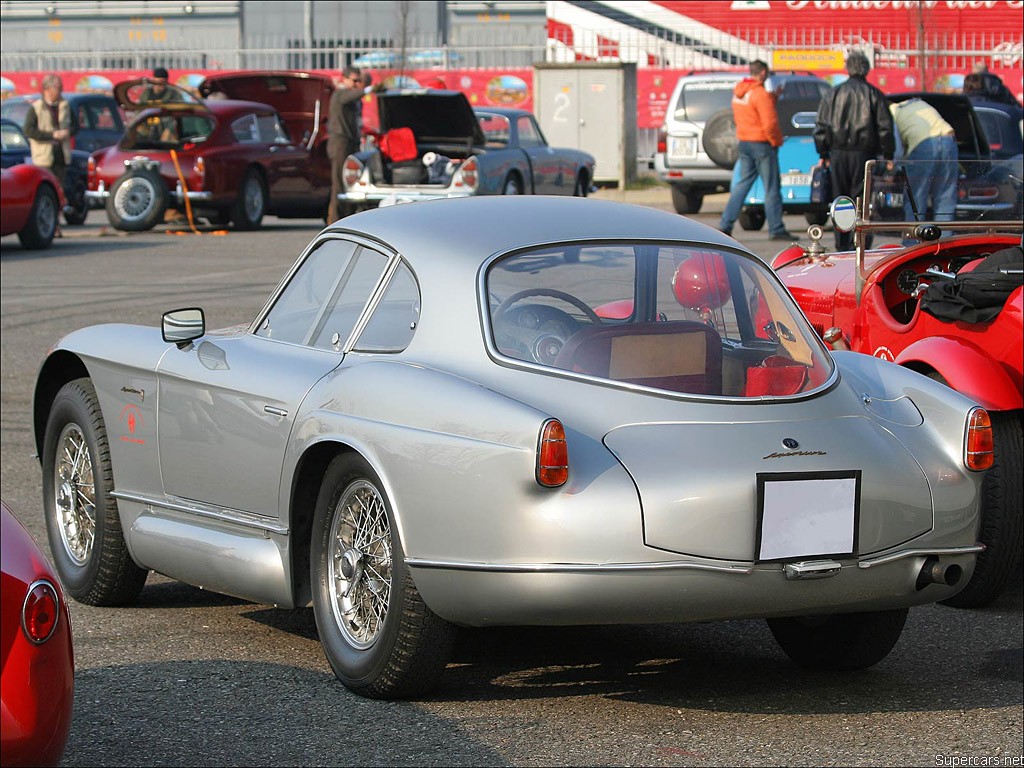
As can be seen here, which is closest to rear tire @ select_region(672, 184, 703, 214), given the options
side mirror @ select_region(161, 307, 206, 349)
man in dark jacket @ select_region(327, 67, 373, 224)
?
man in dark jacket @ select_region(327, 67, 373, 224)

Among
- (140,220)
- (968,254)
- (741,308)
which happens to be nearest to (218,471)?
→ (741,308)

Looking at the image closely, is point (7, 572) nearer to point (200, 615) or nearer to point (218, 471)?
point (218, 471)

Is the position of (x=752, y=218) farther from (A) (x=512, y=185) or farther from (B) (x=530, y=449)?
(B) (x=530, y=449)

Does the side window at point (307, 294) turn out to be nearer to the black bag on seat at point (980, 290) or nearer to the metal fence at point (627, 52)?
the black bag on seat at point (980, 290)

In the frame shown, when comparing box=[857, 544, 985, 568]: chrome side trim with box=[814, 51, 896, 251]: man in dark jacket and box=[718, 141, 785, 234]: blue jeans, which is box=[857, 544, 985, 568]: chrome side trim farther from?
box=[718, 141, 785, 234]: blue jeans

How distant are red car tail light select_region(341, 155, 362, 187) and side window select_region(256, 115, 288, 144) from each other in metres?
2.34

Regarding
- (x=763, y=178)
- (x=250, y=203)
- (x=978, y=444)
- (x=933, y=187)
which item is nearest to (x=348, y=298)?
(x=978, y=444)

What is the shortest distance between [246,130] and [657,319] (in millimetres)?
16544

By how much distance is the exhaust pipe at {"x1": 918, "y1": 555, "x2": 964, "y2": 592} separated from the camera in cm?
453

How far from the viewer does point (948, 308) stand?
6293 millimetres

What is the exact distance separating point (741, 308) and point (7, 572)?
257 cm

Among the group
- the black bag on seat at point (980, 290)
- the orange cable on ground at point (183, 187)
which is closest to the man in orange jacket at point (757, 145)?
the orange cable on ground at point (183, 187)

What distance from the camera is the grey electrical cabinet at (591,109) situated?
1128 inches

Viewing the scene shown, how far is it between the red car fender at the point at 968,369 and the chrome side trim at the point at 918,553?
1263 mm
